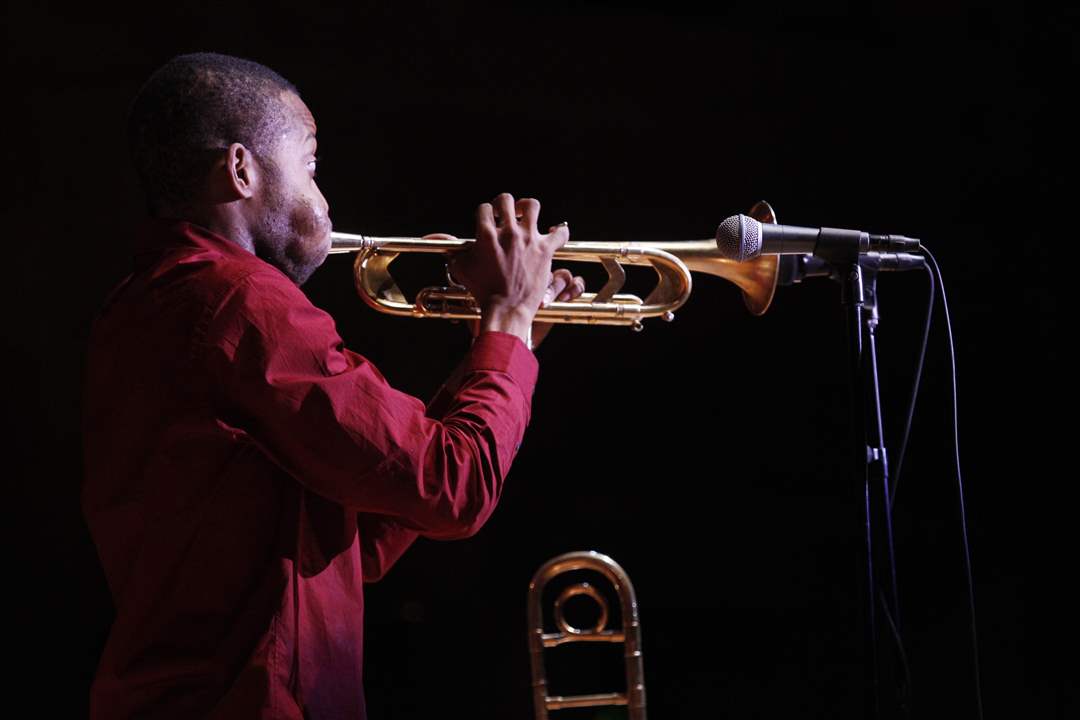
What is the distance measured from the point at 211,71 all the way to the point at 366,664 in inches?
64.9

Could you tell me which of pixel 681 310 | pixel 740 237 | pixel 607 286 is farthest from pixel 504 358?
Answer: pixel 681 310

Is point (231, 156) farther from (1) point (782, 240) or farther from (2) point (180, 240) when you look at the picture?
(1) point (782, 240)

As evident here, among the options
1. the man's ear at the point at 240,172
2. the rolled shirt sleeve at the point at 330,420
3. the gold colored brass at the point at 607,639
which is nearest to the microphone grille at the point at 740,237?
the rolled shirt sleeve at the point at 330,420

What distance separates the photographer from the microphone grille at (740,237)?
5.45 feet

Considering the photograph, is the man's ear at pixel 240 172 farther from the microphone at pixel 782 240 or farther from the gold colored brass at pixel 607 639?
the gold colored brass at pixel 607 639

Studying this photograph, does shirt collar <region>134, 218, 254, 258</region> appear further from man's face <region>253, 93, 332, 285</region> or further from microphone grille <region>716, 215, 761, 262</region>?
microphone grille <region>716, 215, 761, 262</region>

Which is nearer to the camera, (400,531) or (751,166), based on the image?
(400,531)

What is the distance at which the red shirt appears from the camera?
4.33 feet

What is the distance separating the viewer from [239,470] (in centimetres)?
138

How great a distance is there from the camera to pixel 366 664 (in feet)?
8.75

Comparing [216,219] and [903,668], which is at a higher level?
[216,219]

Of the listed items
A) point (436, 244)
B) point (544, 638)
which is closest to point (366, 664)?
point (544, 638)

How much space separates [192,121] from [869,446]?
117 cm

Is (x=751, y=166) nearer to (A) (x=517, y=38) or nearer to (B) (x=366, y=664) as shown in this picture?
(A) (x=517, y=38)
